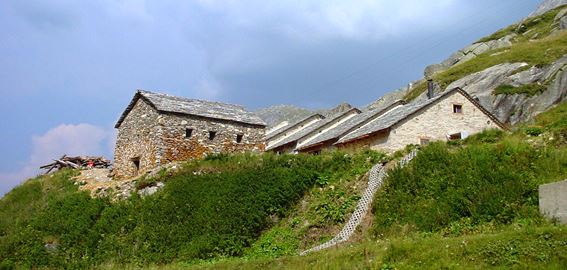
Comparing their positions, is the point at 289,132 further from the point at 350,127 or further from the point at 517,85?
the point at 517,85

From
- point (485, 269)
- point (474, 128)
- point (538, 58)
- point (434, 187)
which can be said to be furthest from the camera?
point (538, 58)

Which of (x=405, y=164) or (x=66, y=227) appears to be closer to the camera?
(x=405, y=164)

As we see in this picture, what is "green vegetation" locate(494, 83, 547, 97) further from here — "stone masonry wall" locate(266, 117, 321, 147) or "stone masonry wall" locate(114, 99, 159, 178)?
"stone masonry wall" locate(114, 99, 159, 178)

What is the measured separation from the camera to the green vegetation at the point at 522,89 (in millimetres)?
44125

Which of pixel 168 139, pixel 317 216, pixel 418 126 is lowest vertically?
pixel 317 216

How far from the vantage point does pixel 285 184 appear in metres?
22.2

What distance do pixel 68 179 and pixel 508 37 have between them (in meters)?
76.5

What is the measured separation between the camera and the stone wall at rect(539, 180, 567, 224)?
45.0 ft

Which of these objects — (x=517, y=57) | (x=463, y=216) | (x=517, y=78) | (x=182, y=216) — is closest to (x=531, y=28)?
(x=517, y=57)

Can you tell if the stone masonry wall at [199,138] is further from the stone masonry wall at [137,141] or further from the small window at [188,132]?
the stone masonry wall at [137,141]

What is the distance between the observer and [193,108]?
96.5 feet

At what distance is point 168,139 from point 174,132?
565 millimetres

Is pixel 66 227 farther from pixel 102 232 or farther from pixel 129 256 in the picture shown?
pixel 129 256

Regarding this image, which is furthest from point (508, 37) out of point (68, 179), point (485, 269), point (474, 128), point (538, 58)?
point (485, 269)
